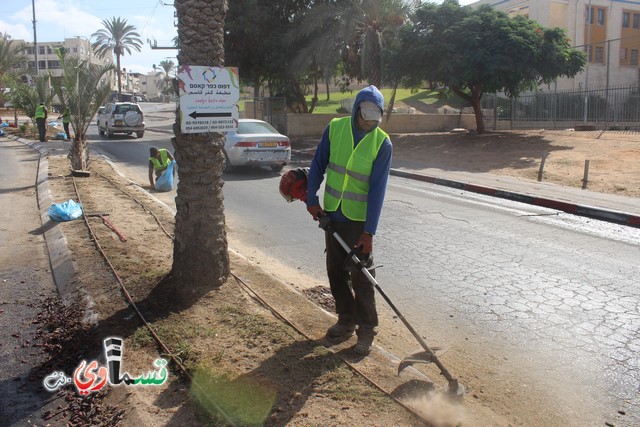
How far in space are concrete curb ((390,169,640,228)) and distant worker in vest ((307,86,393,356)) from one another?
24.2ft

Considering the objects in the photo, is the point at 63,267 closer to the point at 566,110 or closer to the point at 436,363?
the point at 436,363

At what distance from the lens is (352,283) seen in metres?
4.26

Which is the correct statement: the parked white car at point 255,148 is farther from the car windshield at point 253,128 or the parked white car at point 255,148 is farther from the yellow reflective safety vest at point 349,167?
the yellow reflective safety vest at point 349,167

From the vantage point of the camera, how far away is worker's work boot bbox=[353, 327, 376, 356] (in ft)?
13.5

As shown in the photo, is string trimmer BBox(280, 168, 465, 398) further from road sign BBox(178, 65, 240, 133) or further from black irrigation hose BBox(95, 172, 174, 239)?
black irrigation hose BBox(95, 172, 174, 239)

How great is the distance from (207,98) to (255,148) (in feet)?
31.6

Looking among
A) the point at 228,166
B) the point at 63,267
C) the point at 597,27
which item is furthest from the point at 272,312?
the point at 597,27

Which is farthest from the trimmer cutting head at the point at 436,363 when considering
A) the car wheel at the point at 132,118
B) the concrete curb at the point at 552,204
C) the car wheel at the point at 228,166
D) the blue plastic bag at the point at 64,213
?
the car wheel at the point at 132,118

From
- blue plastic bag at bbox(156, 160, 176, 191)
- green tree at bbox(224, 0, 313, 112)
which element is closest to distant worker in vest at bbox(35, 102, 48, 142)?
green tree at bbox(224, 0, 313, 112)

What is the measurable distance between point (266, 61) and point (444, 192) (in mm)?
14784

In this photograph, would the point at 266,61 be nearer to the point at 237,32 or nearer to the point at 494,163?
the point at 237,32

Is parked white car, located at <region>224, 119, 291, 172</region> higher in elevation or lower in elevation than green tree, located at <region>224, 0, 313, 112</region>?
lower

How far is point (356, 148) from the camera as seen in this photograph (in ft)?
13.0

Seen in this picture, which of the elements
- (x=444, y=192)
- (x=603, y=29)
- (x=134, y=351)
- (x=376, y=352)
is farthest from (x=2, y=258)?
(x=603, y=29)
